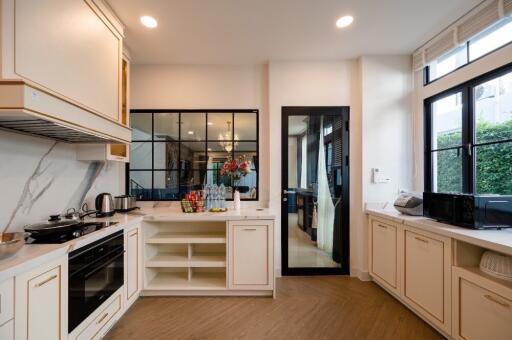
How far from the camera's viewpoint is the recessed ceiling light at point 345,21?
2.30 metres

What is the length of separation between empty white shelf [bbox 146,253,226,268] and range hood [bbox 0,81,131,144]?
137cm

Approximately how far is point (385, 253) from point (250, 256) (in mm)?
1503

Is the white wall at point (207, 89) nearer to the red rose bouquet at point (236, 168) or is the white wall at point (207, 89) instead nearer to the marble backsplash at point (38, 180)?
the red rose bouquet at point (236, 168)

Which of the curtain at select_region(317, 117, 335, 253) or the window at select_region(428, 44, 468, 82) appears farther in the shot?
the curtain at select_region(317, 117, 335, 253)

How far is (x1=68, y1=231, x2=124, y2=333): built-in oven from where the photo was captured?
1.54 m

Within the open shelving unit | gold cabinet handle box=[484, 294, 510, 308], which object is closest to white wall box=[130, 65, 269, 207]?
the open shelving unit

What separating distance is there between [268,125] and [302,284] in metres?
2.05

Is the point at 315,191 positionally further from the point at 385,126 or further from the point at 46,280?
the point at 46,280

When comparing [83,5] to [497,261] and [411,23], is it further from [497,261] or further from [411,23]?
[497,261]

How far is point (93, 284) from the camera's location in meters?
1.74

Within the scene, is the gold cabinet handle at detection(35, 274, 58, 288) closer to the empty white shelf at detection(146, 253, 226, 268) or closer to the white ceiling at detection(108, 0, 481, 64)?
the empty white shelf at detection(146, 253, 226, 268)

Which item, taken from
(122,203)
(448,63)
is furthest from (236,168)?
(448,63)

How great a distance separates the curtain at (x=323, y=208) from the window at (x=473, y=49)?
1.41 metres

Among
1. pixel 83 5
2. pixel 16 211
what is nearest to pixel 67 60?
pixel 83 5
